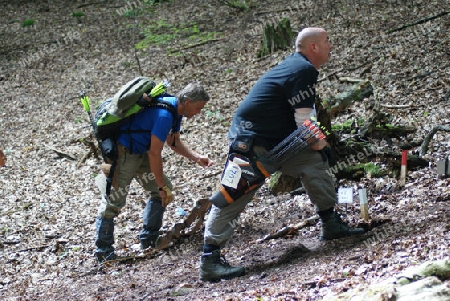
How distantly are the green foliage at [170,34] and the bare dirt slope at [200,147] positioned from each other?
0.21 metres

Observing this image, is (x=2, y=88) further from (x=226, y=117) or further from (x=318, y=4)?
(x=318, y=4)

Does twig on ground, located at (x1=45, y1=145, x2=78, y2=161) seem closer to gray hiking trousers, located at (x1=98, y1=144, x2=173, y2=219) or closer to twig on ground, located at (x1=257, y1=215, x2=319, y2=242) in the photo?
gray hiking trousers, located at (x1=98, y1=144, x2=173, y2=219)

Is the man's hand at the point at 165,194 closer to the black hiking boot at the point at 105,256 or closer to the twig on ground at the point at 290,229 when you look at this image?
the black hiking boot at the point at 105,256

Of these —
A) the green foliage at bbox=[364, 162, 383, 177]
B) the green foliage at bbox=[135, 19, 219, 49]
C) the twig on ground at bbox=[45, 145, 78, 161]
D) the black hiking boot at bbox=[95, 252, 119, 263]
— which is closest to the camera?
the black hiking boot at bbox=[95, 252, 119, 263]

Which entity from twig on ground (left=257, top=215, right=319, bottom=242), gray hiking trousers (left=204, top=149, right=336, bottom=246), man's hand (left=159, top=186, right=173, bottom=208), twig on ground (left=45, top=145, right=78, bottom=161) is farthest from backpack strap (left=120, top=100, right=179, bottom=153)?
twig on ground (left=45, top=145, right=78, bottom=161)

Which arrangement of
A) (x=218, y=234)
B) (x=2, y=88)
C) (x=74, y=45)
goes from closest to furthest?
1. (x=218, y=234)
2. (x=2, y=88)
3. (x=74, y=45)

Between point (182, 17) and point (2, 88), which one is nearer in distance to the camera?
point (2, 88)

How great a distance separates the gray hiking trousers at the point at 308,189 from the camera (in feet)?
17.3

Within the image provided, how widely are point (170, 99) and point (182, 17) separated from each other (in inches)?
531

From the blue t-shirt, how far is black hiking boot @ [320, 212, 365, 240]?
6.14ft

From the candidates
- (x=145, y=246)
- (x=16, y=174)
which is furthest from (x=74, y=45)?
(x=145, y=246)

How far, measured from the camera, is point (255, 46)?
14.7 m

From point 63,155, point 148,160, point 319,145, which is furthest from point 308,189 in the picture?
point 63,155

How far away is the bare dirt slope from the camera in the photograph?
5.15m
